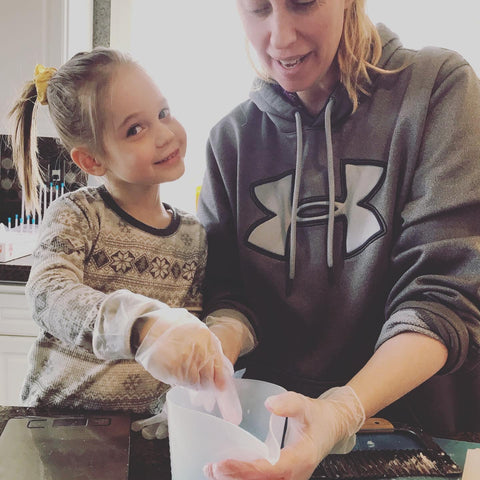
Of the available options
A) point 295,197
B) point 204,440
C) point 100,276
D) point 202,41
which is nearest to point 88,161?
point 100,276

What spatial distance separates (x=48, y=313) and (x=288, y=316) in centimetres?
50

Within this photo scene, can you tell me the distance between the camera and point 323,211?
1.09 m

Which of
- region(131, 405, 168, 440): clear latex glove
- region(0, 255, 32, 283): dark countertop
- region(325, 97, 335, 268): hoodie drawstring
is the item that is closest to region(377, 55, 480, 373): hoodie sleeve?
region(325, 97, 335, 268): hoodie drawstring

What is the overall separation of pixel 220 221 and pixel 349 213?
284 mm

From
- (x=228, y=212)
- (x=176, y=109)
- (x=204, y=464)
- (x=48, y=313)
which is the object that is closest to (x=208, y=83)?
(x=176, y=109)

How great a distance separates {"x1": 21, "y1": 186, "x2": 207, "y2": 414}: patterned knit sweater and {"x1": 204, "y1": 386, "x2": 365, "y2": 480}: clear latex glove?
324 millimetres

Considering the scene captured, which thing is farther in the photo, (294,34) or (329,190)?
(329,190)

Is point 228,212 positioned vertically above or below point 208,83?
below

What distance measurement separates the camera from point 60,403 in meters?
1.01

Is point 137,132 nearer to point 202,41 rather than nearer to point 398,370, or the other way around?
point 398,370

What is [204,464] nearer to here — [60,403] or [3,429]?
[3,429]

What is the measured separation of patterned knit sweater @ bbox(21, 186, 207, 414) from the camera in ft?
3.05

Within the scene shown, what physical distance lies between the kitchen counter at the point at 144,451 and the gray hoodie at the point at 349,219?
0.27 m

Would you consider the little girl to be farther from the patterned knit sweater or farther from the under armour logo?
the under armour logo
